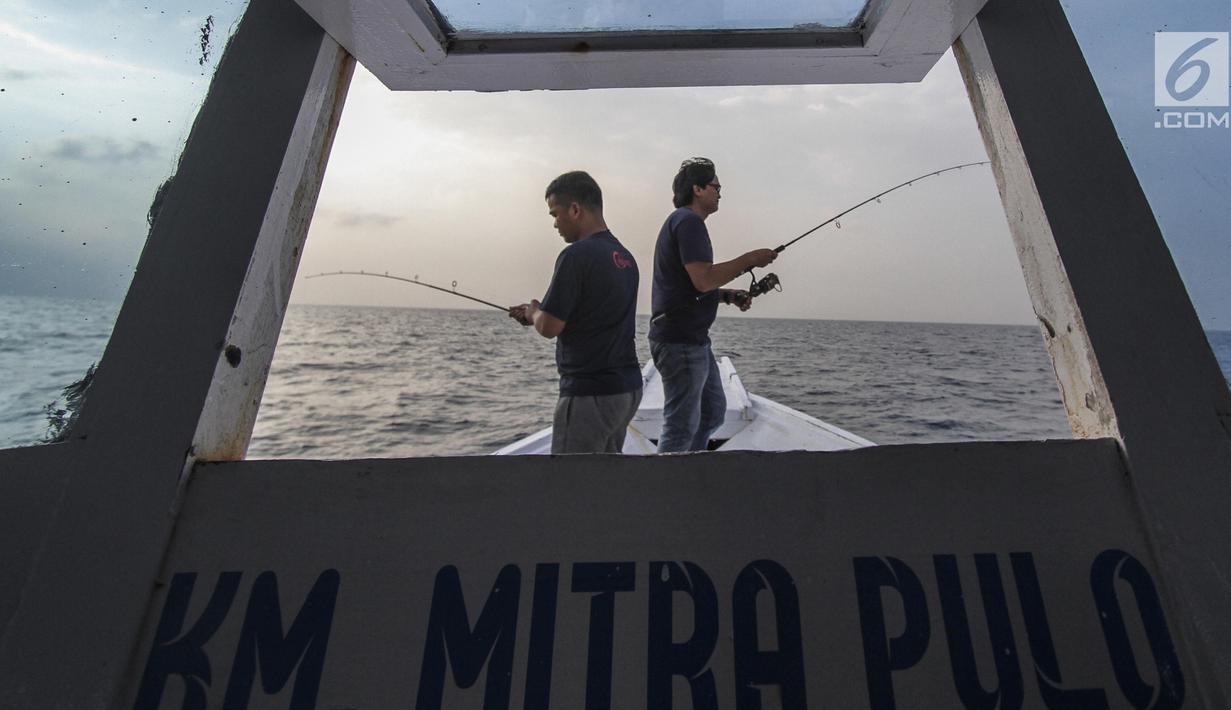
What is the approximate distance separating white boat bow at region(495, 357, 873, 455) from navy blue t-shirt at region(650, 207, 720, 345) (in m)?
1.60

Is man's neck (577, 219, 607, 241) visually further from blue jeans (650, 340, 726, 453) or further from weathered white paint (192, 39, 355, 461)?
weathered white paint (192, 39, 355, 461)

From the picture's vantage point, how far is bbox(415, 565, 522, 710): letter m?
0.90 metres

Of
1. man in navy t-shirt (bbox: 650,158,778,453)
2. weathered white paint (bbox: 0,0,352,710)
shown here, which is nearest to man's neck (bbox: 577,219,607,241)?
man in navy t-shirt (bbox: 650,158,778,453)

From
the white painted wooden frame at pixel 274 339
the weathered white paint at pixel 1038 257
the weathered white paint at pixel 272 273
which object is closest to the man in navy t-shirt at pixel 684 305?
the white painted wooden frame at pixel 274 339

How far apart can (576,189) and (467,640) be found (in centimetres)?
162

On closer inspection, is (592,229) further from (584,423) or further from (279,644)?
(279,644)

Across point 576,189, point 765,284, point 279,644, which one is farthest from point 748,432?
point 279,644

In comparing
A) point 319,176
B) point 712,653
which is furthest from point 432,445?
point 712,653

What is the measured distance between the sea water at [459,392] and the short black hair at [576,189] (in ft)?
3.53

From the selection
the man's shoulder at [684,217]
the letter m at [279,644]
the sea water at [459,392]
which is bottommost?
the letter m at [279,644]

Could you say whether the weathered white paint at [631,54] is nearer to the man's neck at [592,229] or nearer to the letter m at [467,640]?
the man's neck at [592,229]

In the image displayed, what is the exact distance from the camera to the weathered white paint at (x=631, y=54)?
53.7 inches

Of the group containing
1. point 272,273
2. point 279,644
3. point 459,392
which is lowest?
point 279,644

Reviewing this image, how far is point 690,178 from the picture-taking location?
8.32 ft
